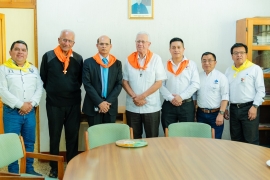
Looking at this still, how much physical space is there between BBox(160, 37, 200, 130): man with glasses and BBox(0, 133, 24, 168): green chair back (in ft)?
6.00

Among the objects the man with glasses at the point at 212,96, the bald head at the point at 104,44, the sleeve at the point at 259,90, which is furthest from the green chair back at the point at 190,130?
the bald head at the point at 104,44

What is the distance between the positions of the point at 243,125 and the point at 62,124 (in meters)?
2.13

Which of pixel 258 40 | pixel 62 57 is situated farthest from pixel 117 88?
pixel 258 40

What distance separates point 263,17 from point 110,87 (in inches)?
88.3

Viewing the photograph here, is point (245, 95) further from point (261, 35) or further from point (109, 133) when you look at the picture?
point (109, 133)

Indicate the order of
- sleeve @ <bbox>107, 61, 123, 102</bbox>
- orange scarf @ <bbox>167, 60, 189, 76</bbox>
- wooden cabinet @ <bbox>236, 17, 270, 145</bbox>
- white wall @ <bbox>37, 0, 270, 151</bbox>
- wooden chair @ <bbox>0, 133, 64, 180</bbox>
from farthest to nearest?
white wall @ <bbox>37, 0, 270, 151</bbox>
wooden cabinet @ <bbox>236, 17, 270, 145</bbox>
orange scarf @ <bbox>167, 60, 189, 76</bbox>
sleeve @ <bbox>107, 61, 123, 102</bbox>
wooden chair @ <bbox>0, 133, 64, 180</bbox>

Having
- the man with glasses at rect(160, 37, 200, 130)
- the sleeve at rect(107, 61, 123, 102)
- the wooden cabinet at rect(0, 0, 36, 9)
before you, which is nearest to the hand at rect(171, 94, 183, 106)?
the man with glasses at rect(160, 37, 200, 130)

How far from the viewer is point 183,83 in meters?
3.82

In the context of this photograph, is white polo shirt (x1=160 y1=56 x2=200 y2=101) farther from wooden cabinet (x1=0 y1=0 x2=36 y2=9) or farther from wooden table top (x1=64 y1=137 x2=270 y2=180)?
wooden cabinet (x1=0 y1=0 x2=36 y2=9)

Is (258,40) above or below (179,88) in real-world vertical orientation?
above

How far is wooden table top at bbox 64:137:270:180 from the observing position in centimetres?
187

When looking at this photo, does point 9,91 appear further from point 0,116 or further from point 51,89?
point 0,116

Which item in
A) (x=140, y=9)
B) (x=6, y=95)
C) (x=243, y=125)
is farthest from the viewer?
(x=140, y=9)

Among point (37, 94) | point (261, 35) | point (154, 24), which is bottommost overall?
point (37, 94)
